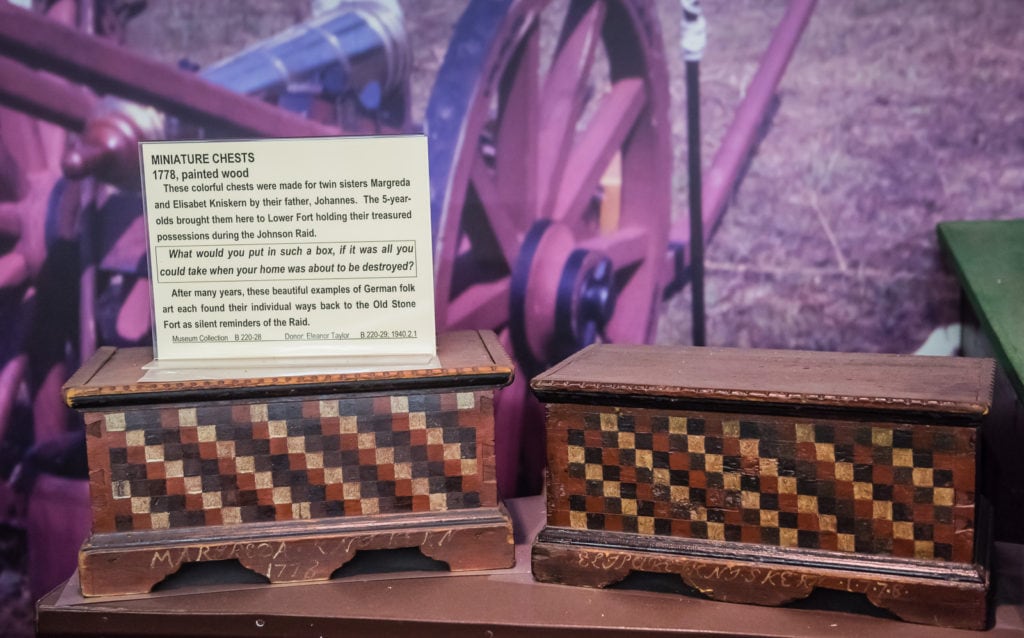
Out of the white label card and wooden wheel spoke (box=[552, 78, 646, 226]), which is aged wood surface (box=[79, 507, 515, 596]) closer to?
the white label card

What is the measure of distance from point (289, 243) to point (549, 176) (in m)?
0.63

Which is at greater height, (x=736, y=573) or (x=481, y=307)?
(x=481, y=307)

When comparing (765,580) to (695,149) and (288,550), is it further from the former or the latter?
(695,149)

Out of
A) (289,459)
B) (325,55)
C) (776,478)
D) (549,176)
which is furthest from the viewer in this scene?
(549,176)

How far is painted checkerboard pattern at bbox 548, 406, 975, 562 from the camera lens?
1.28 meters

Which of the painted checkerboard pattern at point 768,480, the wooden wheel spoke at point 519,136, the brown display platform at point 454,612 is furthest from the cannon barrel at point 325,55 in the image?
the brown display platform at point 454,612

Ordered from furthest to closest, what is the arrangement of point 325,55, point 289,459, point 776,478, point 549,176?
point 549,176 < point 325,55 < point 289,459 < point 776,478

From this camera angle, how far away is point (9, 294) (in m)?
1.77

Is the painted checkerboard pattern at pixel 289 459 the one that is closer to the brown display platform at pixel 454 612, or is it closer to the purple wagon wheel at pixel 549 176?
the brown display platform at pixel 454 612

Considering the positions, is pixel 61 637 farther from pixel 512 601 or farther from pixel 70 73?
pixel 70 73

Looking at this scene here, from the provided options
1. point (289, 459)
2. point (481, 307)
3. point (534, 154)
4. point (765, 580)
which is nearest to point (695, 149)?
point (534, 154)

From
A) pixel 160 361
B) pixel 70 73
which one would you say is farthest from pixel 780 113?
pixel 70 73

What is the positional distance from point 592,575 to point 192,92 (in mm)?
1143

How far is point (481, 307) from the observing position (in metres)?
1.91
